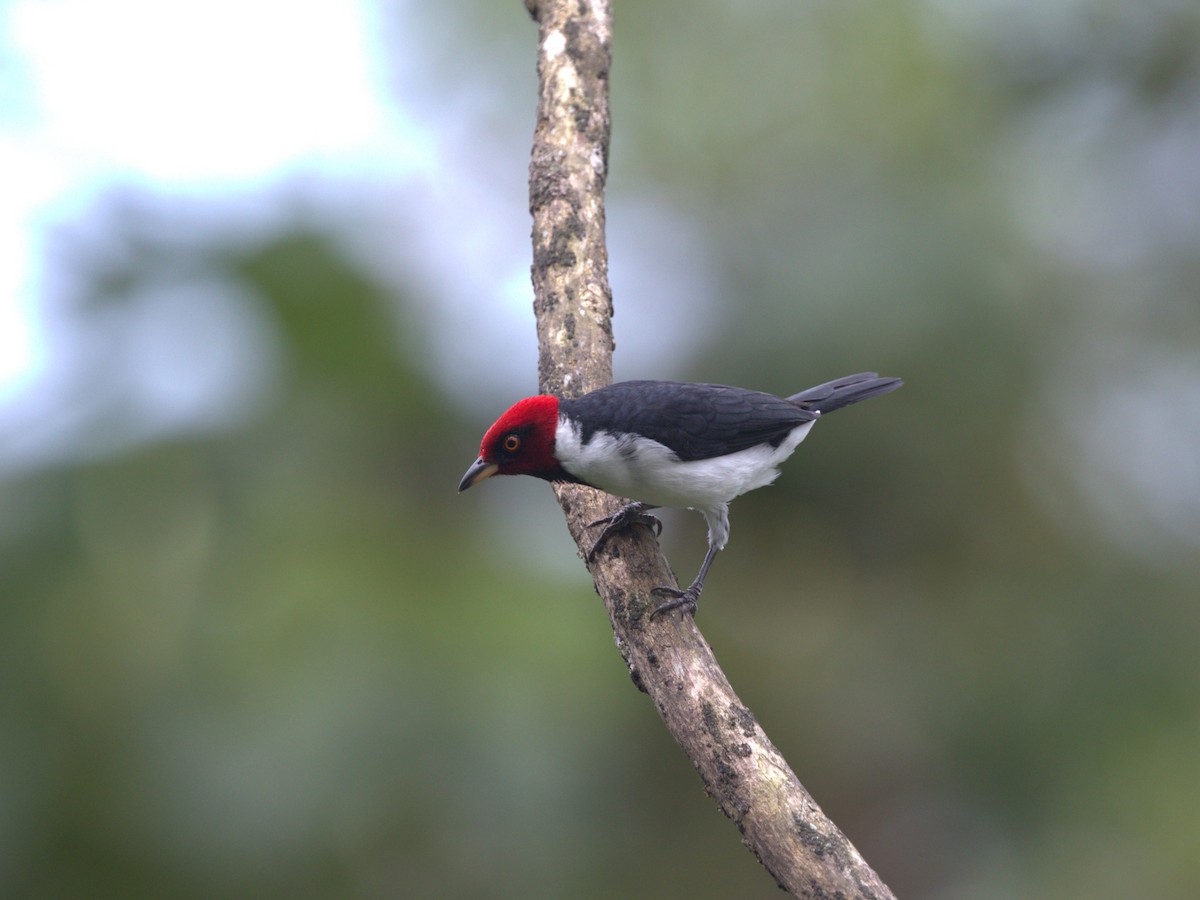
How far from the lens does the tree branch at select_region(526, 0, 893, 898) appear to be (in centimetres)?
272

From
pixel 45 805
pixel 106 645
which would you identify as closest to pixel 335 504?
pixel 106 645

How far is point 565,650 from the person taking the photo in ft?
22.2

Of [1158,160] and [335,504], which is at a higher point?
[1158,160]

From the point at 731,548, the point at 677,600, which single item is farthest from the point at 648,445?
the point at 731,548

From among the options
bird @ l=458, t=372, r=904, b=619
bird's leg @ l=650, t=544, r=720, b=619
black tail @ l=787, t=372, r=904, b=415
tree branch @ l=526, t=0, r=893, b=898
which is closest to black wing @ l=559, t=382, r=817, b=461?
bird @ l=458, t=372, r=904, b=619

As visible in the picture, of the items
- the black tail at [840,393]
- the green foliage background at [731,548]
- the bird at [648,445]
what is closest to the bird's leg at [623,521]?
the bird at [648,445]

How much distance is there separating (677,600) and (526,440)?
2.48ft

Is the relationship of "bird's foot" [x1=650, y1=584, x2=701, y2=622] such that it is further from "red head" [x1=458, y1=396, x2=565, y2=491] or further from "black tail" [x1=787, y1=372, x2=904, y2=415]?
"black tail" [x1=787, y1=372, x2=904, y2=415]

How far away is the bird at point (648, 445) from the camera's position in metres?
3.66

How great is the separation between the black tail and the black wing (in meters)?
0.15

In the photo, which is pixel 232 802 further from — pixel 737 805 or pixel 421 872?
pixel 737 805

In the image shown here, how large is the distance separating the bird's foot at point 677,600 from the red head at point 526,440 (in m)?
0.56

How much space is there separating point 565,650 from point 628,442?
3359 mm

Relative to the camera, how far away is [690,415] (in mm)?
3898
